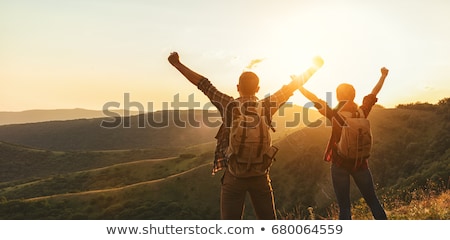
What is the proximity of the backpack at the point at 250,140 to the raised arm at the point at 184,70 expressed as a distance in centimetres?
48

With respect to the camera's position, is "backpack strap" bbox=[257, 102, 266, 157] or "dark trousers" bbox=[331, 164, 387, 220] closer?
"backpack strap" bbox=[257, 102, 266, 157]

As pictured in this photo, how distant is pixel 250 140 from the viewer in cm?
480

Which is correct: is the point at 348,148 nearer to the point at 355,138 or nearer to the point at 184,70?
the point at 355,138

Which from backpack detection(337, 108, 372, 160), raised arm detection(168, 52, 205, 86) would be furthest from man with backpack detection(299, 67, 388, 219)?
raised arm detection(168, 52, 205, 86)

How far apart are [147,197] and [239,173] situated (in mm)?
60465

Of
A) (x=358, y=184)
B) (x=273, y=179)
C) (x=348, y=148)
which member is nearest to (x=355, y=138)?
(x=348, y=148)

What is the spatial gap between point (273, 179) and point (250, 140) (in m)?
45.0

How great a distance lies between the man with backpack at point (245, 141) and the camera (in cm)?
467

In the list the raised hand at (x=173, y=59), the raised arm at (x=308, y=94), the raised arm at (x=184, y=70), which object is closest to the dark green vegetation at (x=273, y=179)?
the raised arm at (x=308, y=94)

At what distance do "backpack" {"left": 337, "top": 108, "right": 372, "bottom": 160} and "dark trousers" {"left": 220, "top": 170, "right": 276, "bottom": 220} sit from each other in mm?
1650

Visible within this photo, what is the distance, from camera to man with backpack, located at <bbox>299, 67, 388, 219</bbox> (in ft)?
19.3

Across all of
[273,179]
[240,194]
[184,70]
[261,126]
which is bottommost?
[240,194]

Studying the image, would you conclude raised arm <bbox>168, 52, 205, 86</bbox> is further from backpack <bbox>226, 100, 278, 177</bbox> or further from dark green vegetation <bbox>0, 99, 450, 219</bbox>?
dark green vegetation <bbox>0, 99, 450, 219</bbox>
